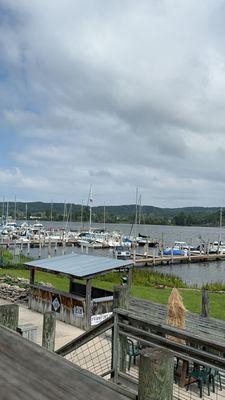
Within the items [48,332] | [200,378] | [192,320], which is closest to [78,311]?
[192,320]

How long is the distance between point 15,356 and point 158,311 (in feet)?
25.7

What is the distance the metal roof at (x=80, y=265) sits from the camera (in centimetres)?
1350

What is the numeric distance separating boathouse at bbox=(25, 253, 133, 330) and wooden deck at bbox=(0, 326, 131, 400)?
10.9m

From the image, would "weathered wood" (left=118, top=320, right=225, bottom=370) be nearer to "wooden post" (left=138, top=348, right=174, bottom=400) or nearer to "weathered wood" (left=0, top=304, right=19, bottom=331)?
"weathered wood" (left=0, top=304, right=19, bottom=331)

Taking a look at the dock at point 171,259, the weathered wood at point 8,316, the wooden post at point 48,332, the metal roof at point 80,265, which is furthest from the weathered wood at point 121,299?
the dock at point 171,259

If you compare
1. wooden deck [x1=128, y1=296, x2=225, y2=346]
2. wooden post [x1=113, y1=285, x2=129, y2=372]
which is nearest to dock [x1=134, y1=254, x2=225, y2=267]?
wooden deck [x1=128, y1=296, x2=225, y2=346]

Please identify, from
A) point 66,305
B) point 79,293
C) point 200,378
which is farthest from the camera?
point 79,293

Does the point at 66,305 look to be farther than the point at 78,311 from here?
Yes

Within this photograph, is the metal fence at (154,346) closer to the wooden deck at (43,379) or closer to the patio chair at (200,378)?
the patio chair at (200,378)

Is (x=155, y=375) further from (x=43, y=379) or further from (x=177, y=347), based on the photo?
(x=177, y=347)

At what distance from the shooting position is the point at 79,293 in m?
16.2

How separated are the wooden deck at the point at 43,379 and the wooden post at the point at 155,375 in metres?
0.13

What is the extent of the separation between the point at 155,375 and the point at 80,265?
41.4 feet

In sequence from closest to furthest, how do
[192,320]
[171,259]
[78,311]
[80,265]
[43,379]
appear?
[43,379] → [192,320] → [78,311] → [80,265] → [171,259]
